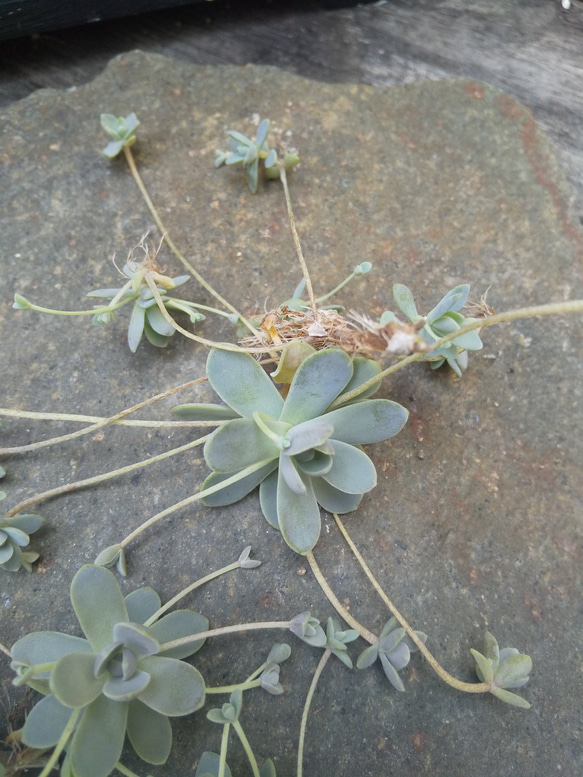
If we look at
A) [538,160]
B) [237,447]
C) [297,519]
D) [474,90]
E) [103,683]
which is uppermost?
[474,90]

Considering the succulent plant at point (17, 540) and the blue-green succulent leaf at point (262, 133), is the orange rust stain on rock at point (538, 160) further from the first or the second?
the succulent plant at point (17, 540)

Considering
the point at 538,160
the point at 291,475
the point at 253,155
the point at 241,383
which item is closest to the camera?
the point at 291,475

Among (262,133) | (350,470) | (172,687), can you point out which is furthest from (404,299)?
(172,687)

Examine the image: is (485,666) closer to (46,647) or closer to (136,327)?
(46,647)

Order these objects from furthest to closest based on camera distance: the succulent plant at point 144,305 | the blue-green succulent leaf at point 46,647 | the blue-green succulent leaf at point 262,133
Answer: the blue-green succulent leaf at point 262,133, the succulent plant at point 144,305, the blue-green succulent leaf at point 46,647

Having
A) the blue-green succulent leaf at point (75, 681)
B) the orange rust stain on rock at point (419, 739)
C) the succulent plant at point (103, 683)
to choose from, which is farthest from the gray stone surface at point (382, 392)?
the blue-green succulent leaf at point (75, 681)

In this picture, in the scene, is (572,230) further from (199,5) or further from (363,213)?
(199,5)

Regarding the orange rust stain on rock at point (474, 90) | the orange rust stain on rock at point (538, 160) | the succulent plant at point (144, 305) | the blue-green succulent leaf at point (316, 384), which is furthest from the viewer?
the orange rust stain on rock at point (474, 90)
